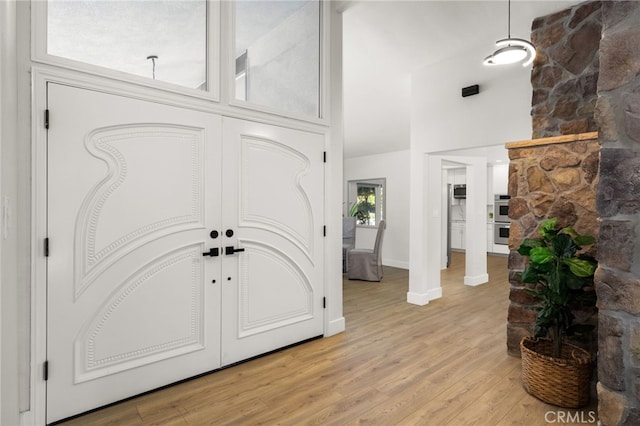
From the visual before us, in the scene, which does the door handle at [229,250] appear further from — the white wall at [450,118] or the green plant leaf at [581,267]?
the white wall at [450,118]

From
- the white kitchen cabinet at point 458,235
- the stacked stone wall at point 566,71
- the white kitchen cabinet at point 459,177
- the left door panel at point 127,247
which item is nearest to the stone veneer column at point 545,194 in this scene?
the stacked stone wall at point 566,71

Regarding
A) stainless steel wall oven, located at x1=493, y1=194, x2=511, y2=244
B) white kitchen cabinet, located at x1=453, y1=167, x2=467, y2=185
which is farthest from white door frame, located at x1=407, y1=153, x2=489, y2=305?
white kitchen cabinet, located at x1=453, y1=167, x2=467, y2=185

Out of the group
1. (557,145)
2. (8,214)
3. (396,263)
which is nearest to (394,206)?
(396,263)

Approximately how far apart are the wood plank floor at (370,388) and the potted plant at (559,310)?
12 cm

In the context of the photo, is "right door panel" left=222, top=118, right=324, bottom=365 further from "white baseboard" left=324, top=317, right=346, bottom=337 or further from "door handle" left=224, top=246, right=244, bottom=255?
"white baseboard" left=324, top=317, right=346, bottom=337

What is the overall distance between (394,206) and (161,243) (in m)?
5.77

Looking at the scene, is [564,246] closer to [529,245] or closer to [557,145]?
[529,245]

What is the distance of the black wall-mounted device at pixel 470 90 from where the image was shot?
3.83 m

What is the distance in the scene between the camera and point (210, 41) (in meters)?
2.56

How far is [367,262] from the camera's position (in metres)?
5.84

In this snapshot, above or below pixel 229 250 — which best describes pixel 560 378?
below

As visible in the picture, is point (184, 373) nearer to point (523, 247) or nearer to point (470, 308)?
point (523, 247)

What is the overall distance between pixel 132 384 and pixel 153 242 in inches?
36.9

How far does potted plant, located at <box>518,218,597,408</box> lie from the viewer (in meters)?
2.15
